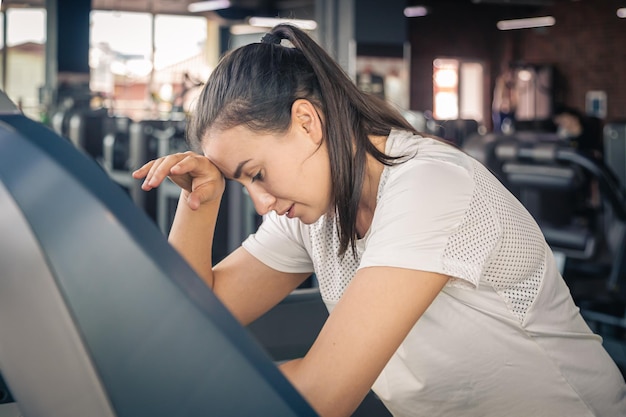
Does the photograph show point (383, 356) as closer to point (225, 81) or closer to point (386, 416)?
point (225, 81)

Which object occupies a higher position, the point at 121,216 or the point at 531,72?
the point at 531,72

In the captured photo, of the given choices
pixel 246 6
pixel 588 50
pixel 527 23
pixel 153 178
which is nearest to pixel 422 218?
pixel 153 178

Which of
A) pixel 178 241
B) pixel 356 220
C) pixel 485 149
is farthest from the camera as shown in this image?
pixel 485 149

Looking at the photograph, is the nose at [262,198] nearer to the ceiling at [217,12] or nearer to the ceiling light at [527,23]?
the ceiling at [217,12]

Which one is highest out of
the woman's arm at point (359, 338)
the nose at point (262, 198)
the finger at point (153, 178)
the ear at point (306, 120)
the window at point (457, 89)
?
the window at point (457, 89)

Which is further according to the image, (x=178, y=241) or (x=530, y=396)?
(x=178, y=241)

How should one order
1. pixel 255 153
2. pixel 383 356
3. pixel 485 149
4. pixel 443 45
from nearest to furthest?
pixel 383 356 → pixel 255 153 → pixel 485 149 → pixel 443 45

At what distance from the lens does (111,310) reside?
445 millimetres

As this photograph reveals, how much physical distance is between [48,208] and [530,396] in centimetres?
70

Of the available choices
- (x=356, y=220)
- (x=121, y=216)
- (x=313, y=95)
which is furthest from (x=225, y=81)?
(x=121, y=216)

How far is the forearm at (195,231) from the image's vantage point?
113 centimetres

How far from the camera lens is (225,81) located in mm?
950

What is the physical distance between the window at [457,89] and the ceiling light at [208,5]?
384 centimetres

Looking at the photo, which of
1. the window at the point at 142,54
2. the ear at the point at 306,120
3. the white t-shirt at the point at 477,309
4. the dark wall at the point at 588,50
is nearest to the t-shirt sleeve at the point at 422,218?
the white t-shirt at the point at 477,309
